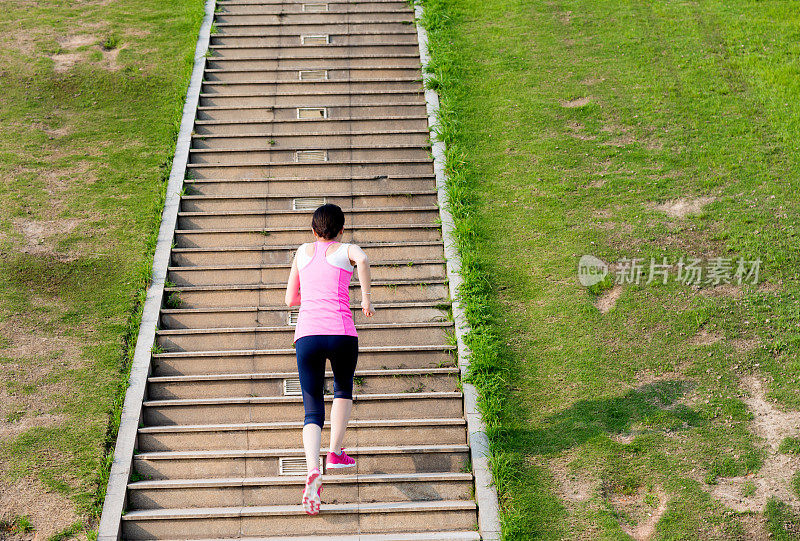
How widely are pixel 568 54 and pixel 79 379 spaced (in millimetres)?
9393

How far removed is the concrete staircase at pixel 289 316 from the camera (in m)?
6.79

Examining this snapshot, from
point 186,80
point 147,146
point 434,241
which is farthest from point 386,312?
point 186,80

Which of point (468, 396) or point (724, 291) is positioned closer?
point (468, 396)

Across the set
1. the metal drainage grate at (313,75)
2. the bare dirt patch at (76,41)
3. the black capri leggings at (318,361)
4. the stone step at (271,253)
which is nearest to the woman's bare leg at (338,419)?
the black capri leggings at (318,361)

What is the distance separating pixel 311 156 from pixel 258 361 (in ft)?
12.3

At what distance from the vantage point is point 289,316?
27.3ft

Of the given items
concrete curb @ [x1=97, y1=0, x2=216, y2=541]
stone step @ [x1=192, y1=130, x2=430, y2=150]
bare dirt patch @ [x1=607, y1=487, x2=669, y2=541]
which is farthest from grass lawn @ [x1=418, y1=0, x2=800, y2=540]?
concrete curb @ [x1=97, y1=0, x2=216, y2=541]

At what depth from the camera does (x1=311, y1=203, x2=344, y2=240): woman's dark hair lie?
6.11 meters

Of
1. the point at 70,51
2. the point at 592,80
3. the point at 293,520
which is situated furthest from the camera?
the point at 70,51

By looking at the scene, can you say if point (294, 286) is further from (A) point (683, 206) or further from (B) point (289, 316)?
(A) point (683, 206)

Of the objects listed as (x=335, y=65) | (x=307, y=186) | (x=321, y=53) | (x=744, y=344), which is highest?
(x=321, y=53)

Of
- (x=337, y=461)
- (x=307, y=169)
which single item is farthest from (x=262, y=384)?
(x=307, y=169)

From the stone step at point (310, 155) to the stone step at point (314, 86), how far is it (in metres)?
1.61

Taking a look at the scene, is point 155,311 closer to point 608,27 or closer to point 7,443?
point 7,443
